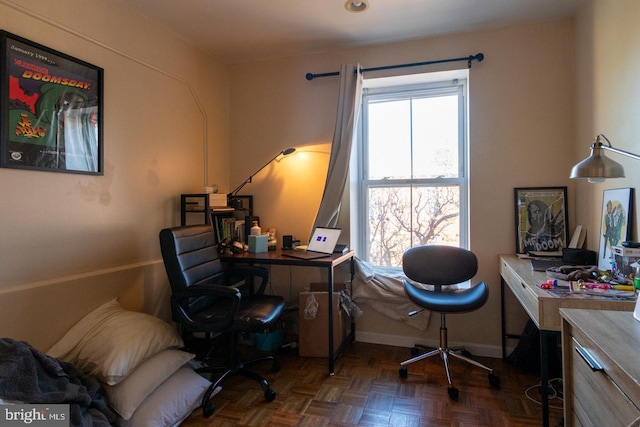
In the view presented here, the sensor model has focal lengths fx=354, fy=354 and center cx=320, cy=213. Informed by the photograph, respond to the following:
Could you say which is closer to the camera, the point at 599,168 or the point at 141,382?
the point at 599,168

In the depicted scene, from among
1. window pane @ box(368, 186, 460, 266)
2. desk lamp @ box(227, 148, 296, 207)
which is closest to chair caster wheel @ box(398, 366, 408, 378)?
window pane @ box(368, 186, 460, 266)

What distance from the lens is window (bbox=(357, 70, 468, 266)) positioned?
9.82 feet

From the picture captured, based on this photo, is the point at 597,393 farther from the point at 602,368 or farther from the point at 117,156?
the point at 117,156

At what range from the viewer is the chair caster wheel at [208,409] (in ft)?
6.51

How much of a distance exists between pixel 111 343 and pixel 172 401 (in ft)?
1.47

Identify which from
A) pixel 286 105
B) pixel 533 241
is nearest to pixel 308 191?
pixel 286 105

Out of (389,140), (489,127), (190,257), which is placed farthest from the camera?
(389,140)

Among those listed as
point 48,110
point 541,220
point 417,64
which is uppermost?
point 417,64

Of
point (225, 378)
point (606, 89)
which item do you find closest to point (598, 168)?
point (606, 89)

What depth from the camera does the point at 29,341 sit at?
5.96ft

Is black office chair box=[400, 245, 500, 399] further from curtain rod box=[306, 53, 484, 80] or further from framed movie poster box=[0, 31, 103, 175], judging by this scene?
framed movie poster box=[0, 31, 103, 175]

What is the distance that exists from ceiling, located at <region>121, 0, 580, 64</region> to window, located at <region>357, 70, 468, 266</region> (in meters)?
0.40

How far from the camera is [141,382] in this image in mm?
1840

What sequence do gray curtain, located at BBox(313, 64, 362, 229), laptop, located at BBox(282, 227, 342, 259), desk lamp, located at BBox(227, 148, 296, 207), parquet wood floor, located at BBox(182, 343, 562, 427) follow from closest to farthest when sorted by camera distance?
parquet wood floor, located at BBox(182, 343, 562, 427) < laptop, located at BBox(282, 227, 342, 259) < gray curtain, located at BBox(313, 64, 362, 229) < desk lamp, located at BBox(227, 148, 296, 207)
